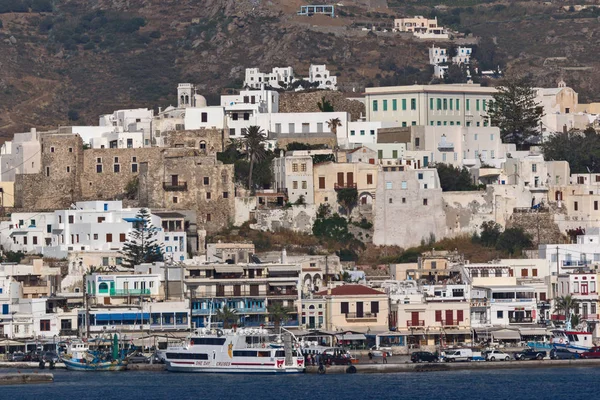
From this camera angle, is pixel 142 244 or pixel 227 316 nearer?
pixel 227 316

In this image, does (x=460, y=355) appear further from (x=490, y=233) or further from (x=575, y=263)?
(x=490, y=233)

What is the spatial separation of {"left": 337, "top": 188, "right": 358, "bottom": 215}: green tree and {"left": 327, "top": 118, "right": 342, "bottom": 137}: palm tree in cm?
766

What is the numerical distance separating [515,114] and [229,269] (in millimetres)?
26209

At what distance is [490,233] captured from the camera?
95.9m

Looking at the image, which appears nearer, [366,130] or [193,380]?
[193,380]

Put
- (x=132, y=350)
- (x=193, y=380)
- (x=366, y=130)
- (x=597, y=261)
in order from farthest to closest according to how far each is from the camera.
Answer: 1. (x=366, y=130)
2. (x=597, y=261)
3. (x=132, y=350)
4. (x=193, y=380)

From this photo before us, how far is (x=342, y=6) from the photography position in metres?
162

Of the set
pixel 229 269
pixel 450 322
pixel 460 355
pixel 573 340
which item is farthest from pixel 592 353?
pixel 229 269

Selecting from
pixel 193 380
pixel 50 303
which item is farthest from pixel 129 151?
pixel 193 380

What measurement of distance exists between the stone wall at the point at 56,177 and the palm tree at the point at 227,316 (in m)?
16.2

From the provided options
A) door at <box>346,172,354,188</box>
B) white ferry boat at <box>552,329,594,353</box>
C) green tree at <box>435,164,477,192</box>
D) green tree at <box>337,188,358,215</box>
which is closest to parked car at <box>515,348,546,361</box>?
white ferry boat at <box>552,329,594,353</box>

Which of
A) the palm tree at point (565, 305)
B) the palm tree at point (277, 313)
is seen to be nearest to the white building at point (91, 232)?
the palm tree at point (277, 313)

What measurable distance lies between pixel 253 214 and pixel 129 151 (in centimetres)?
812

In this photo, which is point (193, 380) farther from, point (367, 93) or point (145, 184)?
point (367, 93)
